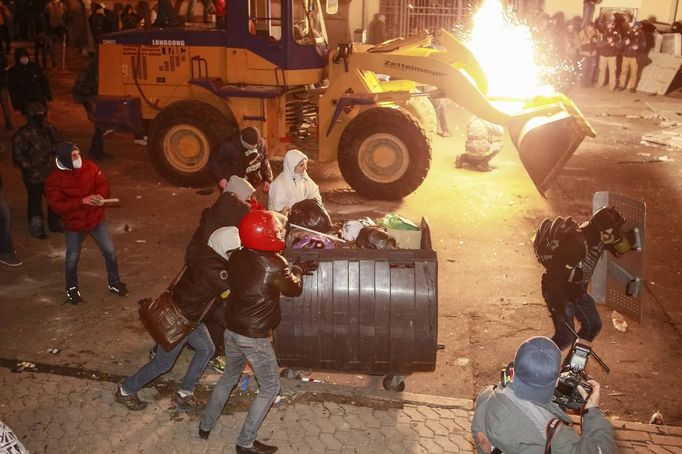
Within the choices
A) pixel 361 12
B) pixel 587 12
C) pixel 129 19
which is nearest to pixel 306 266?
pixel 129 19

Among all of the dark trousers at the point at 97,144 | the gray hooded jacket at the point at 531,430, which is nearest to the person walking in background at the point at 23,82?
the dark trousers at the point at 97,144

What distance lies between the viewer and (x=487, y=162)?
39.7ft

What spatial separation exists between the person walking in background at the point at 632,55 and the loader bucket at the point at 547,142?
40.4 ft

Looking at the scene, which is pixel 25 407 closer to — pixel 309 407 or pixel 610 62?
pixel 309 407

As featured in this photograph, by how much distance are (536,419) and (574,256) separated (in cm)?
254

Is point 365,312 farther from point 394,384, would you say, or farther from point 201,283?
point 201,283

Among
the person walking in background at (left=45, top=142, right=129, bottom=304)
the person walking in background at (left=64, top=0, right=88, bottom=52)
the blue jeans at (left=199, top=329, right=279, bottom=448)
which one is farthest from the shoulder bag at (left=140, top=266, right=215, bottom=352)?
the person walking in background at (left=64, top=0, right=88, bottom=52)

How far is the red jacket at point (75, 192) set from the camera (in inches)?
258

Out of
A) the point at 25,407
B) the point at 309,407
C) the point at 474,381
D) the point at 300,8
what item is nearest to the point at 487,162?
the point at 300,8

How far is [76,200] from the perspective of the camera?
6617mm

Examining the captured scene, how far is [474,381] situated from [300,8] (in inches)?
268

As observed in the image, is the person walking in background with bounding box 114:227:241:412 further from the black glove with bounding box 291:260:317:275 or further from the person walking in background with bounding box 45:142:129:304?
the person walking in background with bounding box 45:142:129:304

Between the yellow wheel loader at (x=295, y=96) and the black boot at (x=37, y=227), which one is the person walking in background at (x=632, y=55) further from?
the black boot at (x=37, y=227)

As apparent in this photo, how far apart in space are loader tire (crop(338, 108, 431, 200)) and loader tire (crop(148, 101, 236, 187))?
193 cm
